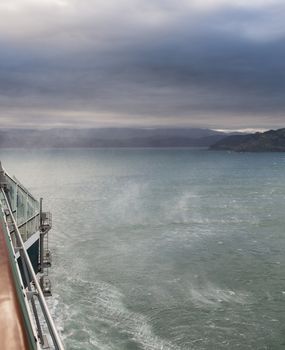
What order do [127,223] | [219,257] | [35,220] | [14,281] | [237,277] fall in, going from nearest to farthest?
[14,281] → [35,220] → [237,277] → [219,257] → [127,223]

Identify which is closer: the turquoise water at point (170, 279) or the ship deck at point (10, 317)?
the ship deck at point (10, 317)

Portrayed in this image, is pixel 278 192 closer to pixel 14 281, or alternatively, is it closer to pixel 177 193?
pixel 177 193

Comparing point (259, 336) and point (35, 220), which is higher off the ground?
point (35, 220)

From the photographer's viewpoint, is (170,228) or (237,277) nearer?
(237,277)

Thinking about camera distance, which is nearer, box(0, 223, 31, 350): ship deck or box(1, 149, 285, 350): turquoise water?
box(0, 223, 31, 350): ship deck

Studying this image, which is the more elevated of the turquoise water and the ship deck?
the ship deck

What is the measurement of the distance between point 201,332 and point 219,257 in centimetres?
2347

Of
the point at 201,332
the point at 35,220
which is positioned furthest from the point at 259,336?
the point at 35,220

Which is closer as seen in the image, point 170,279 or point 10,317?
point 10,317

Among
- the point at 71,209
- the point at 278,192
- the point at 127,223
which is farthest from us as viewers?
the point at 278,192

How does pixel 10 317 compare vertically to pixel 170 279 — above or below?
above

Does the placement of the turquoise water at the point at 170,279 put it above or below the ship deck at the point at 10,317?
below

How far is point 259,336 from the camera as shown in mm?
33969

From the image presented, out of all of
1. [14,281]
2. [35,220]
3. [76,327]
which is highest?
[14,281]
